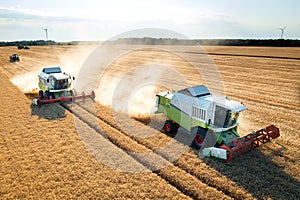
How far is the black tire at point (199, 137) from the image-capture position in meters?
10.5

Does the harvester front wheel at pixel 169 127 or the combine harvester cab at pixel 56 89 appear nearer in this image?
the harvester front wheel at pixel 169 127

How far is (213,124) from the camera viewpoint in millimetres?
10062

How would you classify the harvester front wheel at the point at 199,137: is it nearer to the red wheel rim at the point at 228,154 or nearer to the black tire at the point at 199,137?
the black tire at the point at 199,137

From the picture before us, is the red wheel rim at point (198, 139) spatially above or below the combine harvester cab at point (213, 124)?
below

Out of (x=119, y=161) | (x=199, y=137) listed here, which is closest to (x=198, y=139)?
(x=199, y=137)

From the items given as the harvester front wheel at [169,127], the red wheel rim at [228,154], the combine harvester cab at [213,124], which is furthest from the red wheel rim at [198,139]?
the harvester front wheel at [169,127]

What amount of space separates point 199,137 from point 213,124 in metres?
1.10

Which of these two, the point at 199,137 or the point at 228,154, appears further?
the point at 199,137

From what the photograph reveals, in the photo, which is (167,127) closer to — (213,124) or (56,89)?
(213,124)

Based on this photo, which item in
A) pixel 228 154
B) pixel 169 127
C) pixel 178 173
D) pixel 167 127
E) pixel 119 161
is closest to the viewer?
pixel 178 173

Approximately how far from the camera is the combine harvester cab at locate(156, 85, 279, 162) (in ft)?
31.8

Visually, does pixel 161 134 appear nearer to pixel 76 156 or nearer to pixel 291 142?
pixel 76 156

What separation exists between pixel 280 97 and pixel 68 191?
678 inches

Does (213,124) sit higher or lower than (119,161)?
higher
